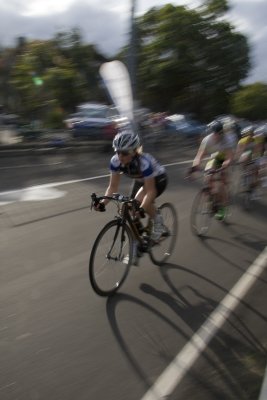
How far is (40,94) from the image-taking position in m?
26.6

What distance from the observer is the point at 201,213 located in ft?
25.6

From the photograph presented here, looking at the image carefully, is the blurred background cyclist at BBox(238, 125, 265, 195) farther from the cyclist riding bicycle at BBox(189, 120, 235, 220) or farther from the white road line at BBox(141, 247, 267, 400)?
the white road line at BBox(141, 247, 267, 400)

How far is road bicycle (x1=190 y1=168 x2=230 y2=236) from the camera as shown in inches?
304

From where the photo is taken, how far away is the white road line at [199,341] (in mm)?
3672

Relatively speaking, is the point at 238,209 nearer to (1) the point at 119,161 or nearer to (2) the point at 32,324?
(1) the point at 119,161

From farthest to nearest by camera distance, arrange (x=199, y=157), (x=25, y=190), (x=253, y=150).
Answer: (x=25, y=190) < (x=253, y=150) < (x=199, y=157)

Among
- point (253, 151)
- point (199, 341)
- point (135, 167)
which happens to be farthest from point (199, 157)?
point (199, 341)

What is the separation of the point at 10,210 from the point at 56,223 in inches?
54.6

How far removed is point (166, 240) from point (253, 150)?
416cm

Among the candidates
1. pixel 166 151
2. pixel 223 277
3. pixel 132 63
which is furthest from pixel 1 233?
pixel 166 151

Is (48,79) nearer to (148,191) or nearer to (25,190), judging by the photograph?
(25,190)

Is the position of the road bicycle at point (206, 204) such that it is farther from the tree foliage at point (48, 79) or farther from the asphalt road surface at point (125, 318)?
the tree foliage at point (48, 79)

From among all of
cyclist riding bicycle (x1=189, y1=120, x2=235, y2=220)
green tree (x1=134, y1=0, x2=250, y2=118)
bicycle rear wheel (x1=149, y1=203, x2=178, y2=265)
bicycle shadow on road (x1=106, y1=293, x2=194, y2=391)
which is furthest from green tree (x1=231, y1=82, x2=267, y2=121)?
bicycle shadow on road (x1=106, y1=293, x2=194, y2=391)

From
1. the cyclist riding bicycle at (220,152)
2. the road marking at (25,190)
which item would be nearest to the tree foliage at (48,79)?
the road marking at (25,190)
